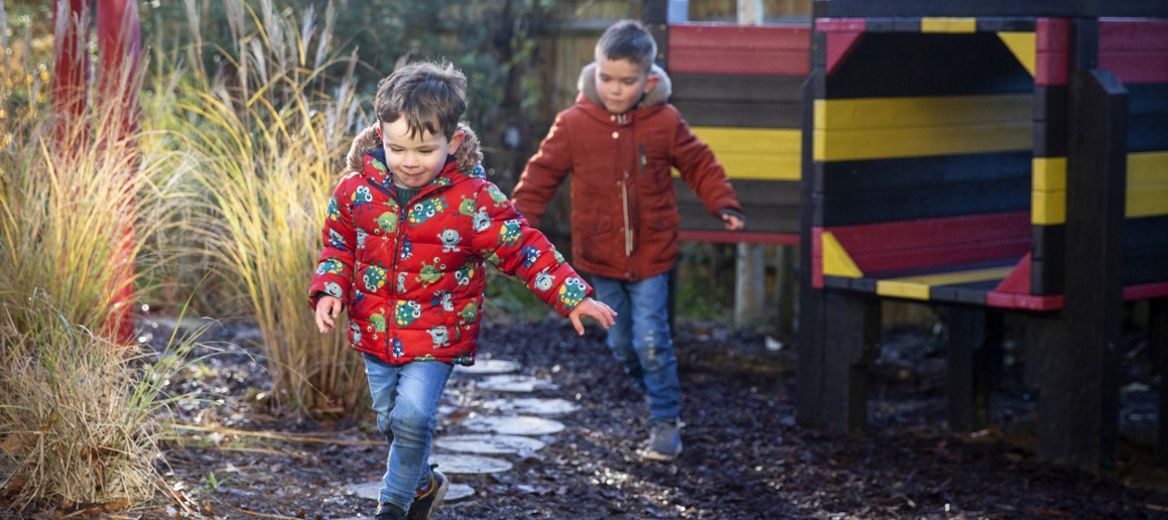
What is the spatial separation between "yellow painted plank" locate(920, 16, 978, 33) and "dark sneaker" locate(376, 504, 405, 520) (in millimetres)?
2473

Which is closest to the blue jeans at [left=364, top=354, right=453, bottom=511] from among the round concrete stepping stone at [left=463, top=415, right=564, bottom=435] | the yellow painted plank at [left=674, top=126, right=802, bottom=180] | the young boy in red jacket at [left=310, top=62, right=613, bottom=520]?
the young boy in red jacket at [left=310, top=62, right=613, bottom=520]

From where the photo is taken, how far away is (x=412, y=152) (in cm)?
357

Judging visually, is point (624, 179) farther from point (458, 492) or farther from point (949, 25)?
point (458, 492)

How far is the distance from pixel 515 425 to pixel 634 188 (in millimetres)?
984

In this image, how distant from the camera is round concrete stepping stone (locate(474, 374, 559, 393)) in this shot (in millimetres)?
6086

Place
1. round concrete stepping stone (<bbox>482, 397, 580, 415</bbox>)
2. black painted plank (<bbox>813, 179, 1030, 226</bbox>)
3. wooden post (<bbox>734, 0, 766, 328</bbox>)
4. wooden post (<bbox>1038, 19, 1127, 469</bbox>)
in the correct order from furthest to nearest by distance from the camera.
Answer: wooden post (<bbox>734, 0, 766, 328</bbox>), round concrete stepping stone (<bbox>482, 397, 580, 415</bbox>), black painted plank (<bbox>813, 179, 1030, 226</bbox>), wooden post (<bbox>1038, 19, 1127, 469</bbox>)

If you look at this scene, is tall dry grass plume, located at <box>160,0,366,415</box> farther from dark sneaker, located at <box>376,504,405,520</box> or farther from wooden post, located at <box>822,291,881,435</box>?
wooden post, located at <box>822,291,881,435</box>

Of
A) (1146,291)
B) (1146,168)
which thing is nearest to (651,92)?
(1146,168)

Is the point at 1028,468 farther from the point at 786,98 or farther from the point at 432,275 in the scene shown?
the point at 432,275

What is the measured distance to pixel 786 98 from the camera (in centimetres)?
636

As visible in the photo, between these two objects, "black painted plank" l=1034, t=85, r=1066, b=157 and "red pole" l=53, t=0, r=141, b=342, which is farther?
"black painted plank" l=1034, t=85, r=1066, b=157

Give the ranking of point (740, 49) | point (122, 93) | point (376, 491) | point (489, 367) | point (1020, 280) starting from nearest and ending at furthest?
point (376, 491) < point (122, 93) < point (1020, 280) < point (740, 49) < point (489, 367)

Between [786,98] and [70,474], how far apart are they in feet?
11.9

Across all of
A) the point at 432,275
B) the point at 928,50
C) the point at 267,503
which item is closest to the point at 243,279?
the point at 267,503
